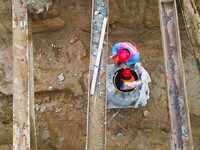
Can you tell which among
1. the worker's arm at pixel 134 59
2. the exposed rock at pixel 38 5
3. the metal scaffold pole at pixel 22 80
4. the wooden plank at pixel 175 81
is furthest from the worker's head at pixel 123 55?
the exposed rock at pixel 38 5

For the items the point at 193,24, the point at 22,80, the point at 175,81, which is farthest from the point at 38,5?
the point at 193,24

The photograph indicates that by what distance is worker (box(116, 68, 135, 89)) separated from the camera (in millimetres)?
2897

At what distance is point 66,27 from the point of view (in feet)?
14.0

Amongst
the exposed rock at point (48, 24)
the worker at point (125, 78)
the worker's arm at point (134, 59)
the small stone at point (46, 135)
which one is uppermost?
the exposed rock at point (48, 24)

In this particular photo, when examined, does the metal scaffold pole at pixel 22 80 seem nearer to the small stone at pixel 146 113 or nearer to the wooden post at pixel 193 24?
the small stone at pixel 146 113

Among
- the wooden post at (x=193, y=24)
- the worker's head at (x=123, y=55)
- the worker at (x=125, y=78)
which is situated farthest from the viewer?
the wooden post at (x=193, y=24)

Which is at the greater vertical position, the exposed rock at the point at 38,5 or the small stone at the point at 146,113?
the exposed rock at the point at 38,5

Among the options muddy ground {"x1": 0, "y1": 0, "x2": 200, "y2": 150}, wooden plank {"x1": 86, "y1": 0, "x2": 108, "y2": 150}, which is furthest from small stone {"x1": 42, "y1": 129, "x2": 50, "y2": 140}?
wooden plank {"x1": 86, "y1": 0, "x2": 108, "y2": 150}

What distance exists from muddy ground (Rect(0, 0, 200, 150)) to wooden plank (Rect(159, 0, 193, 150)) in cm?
104

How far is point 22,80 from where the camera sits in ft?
10.1

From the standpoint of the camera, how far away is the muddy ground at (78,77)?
4109 mm

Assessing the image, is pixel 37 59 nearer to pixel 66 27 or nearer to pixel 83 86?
pixel 66 27

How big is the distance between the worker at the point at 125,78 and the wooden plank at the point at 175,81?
2.14 ft

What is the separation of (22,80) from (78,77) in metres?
1.44
